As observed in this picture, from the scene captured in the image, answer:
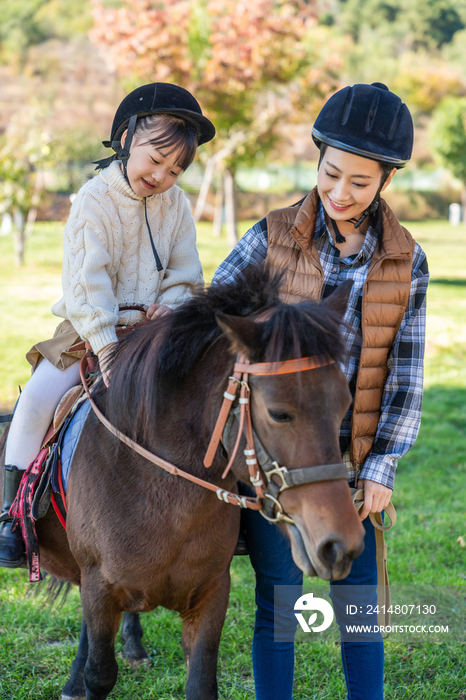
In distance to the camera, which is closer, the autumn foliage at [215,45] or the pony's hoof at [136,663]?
the pony's hoof at [136,663]

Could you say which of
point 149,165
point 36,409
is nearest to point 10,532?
point 36,409

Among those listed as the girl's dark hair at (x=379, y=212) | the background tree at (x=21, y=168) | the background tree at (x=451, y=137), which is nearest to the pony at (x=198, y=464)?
the girl's dark hair at (x=379, y=212)

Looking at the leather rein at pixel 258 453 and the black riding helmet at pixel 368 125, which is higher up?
the black riding helmet at pixel 368 125

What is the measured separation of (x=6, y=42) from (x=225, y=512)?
2101 inches

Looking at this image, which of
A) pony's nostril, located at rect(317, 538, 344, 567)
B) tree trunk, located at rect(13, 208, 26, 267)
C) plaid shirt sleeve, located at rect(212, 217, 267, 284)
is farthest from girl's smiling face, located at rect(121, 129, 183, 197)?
tree trunk, located at rect(13, 208, 26, 267)

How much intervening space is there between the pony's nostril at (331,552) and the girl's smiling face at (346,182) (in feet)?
3.88

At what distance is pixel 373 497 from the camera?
2195 millimetres

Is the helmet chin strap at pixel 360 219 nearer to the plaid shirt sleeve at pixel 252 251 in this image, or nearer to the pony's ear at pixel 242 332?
the plaid shirt sleeve at pixel 252 251

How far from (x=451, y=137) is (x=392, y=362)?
97.5 ft

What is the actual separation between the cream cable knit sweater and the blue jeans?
980 millimetres

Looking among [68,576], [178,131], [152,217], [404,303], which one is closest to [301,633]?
[68,576]

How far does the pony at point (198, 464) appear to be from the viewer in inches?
63.9

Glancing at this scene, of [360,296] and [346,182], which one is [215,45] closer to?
[346,182]

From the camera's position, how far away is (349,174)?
6.84 feet
